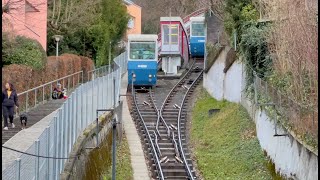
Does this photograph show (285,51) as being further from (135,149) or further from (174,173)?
(135,149)

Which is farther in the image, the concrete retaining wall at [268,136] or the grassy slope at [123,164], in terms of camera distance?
the grassy slope at [123,164]

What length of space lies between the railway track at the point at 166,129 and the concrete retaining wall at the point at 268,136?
6.86 ft

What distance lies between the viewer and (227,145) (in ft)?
79.1

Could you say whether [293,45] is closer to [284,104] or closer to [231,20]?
[284,104]

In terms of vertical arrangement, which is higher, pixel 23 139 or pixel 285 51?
pixel 285 51

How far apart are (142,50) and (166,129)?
39.8ft

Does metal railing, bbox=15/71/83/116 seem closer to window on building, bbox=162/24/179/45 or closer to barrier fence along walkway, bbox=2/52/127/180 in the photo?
barrier fence along walkway, bbox=2/52/127/180

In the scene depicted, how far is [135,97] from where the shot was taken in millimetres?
36781

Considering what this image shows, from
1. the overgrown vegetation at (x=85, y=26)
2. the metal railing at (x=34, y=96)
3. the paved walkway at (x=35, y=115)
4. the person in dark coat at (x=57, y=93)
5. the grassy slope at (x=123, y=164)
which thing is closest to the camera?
the paved walkway at (x=35, y=115)

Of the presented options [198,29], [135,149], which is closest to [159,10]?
[198,29]

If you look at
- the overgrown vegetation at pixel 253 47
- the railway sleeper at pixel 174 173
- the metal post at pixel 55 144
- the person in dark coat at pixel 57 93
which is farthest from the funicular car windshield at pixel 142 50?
the metal post at pixel 55 144

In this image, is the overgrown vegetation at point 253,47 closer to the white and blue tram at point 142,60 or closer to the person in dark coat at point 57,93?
the person in dark coat at point 57,93

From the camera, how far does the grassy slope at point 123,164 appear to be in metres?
21.0

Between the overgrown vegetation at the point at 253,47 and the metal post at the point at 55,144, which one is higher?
the overgrown vegetation at the point at 253,47
